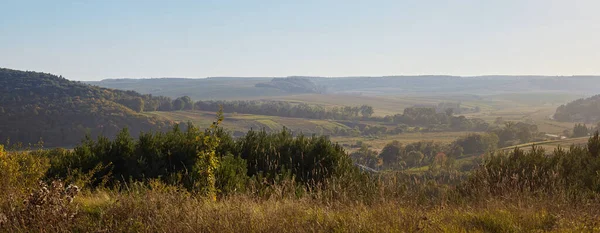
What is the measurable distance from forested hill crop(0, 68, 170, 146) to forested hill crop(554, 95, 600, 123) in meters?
123

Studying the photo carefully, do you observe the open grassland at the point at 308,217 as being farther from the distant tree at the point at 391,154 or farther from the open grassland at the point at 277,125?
the open grassland at the point at 277,125

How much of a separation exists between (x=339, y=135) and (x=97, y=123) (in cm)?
6271

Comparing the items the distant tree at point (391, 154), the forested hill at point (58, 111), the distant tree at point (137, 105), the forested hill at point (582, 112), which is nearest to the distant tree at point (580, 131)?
Answer: the distant tree at point (391, 154)

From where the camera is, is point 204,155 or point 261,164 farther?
point 261,164

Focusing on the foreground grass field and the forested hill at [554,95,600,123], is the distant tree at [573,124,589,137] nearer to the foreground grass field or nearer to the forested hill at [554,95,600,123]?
the forested hill at [554,95,600,123]

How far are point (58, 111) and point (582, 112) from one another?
150 meters

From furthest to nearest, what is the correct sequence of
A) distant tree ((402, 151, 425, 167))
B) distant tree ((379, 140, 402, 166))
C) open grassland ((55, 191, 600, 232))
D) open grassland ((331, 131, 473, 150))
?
open grassland ((331, 131, 473, 150))
distant tree ((379, 140, 402, 166))
distant tree ((402, 151, 425, 167))
open grassland ((55, 191, 600, 232))

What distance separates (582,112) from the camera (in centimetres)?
13875

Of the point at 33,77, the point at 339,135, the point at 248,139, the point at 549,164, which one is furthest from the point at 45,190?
the point at 33,77

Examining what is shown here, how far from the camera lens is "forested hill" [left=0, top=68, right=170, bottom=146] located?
8194 centimetres

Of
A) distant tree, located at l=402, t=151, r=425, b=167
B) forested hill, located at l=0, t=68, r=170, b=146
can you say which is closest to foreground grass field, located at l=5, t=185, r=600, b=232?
distant tree, located at l=402, t=151, r=425, b=167

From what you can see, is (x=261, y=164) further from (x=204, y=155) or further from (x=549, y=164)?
(x=549, y=164)

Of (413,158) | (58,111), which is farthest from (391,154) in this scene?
(58,111)

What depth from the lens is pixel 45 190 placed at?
5465mm
